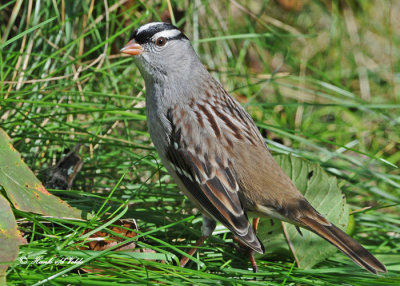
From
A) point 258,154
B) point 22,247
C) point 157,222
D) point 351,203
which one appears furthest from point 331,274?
point 22,247

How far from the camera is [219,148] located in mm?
2264

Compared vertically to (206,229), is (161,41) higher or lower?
higher

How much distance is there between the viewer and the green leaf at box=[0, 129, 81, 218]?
2.03 m

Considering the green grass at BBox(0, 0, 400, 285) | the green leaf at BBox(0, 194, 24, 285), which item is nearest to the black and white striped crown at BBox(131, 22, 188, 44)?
the green grass at BBox(0, 0, 400, 285)

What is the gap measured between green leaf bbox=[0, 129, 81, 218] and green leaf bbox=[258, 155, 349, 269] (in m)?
0.81

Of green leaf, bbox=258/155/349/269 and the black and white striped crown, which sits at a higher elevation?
the black and white striped crown

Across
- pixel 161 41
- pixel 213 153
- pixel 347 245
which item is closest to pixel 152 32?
pixel 161 41

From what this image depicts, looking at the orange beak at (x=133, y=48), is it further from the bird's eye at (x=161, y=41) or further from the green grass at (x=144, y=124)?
the green grass at (x=144, y=124)

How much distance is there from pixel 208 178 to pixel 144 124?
3.41ft

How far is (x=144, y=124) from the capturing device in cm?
319

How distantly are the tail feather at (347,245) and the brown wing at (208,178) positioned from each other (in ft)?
0.77

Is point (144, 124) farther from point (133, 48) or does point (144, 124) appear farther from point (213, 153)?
point (213, 153)
